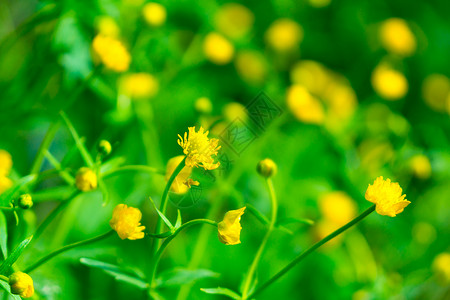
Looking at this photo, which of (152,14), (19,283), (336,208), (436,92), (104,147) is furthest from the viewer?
(436,92)

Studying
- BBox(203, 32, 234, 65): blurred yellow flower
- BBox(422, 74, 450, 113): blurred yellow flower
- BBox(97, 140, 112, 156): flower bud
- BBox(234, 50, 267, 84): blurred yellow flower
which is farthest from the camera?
BBox(422, 74, 450, 113): blurred yellow flower

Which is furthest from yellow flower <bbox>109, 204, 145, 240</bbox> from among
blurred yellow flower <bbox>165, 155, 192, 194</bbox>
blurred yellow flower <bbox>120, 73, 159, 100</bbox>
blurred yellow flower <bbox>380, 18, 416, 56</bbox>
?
blurred yellow flower <bbox>380, 18, 416, 56</bbox>

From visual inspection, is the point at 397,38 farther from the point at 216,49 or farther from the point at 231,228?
the point at 231,228

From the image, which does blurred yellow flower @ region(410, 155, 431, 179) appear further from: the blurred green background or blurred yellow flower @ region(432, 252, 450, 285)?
blurred yellow flower @ region(432, 252, 450, 285)

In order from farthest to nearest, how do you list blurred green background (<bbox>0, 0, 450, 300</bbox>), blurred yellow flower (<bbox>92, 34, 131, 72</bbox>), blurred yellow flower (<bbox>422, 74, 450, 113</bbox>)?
blurred yellow flower (<bbox>422, 74, 450, 113</bbox>) → blurred green background (<bbox>0, 0, 450, 300</bbox>) → blurred yellow flower (<bbox>92, 34, 131, 72</bbox>)

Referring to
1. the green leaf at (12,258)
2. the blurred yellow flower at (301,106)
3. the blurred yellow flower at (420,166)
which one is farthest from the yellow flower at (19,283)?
the blurred yellow flower at (420,166)

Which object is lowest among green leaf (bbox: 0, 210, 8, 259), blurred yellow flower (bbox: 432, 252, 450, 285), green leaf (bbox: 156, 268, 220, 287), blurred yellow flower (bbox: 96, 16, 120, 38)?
blurred yellow flower (bbox: 432, 252, 450, 285)

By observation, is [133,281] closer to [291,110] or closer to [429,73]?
[291,110]

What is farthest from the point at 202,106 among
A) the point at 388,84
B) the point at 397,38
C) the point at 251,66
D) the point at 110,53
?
the point at 397,38
